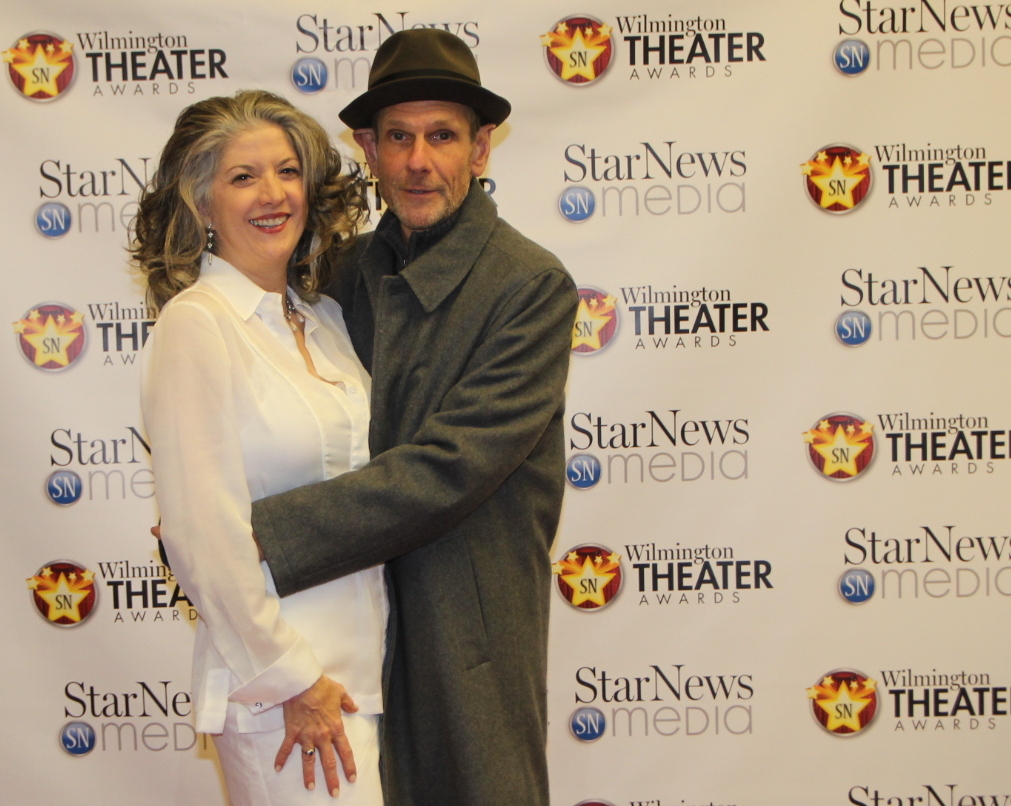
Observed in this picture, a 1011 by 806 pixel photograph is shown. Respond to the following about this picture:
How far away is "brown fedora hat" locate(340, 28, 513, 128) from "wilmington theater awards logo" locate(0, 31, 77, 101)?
1.15 metres

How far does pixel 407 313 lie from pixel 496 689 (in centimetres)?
71

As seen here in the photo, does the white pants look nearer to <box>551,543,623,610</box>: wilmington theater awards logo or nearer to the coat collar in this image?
the coat collar

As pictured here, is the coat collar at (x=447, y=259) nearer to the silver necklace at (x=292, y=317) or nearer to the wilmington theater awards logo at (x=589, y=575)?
the silver necklace at (x=292, y=317)

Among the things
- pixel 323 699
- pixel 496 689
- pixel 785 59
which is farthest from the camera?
pixel 785 59

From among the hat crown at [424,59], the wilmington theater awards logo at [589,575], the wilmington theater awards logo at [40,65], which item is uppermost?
the wilmington theater awards logo at [40,65]

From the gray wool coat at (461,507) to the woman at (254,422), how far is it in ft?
0.25

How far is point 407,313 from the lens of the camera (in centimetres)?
175

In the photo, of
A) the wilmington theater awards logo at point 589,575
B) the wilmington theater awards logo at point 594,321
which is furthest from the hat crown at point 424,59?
the wilmington theater awards logo at point 589,575

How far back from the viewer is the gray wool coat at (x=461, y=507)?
1.57m

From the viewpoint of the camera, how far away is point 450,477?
5.19 ft

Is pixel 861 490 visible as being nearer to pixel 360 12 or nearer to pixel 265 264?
pixel 265 264

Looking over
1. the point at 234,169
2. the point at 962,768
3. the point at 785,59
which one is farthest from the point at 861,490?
the point at 234,169

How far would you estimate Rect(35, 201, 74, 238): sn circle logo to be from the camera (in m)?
2.56

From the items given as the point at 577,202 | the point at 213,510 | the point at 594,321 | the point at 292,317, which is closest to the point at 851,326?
the point at 594,321
